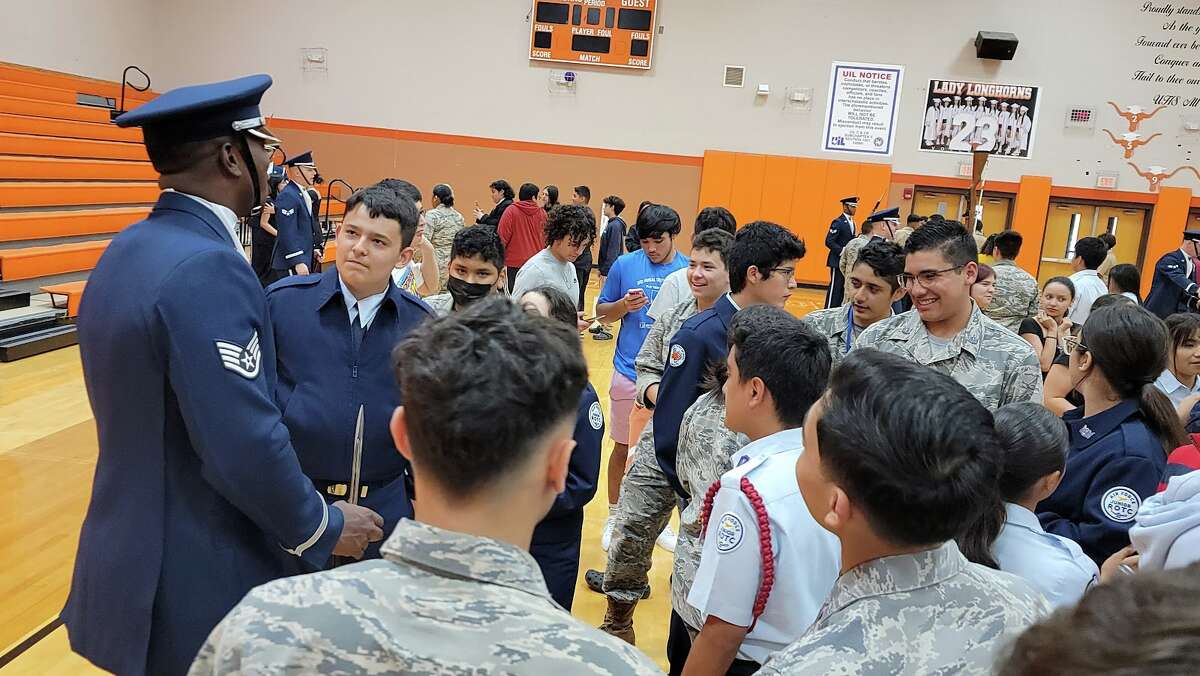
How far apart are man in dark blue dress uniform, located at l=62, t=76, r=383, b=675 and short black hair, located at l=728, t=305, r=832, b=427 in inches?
42.4

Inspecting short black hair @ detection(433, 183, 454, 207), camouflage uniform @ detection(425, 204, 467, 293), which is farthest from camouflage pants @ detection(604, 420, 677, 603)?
short black hair @ detection(433, 183, 454, 207)

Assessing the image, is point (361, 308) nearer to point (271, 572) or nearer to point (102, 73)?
point (271, 572)

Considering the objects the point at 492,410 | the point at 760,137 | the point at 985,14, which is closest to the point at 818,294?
the point at 760,137

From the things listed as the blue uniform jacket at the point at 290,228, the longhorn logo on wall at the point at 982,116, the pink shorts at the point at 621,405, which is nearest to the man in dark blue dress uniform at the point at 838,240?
the longhorn logo on wall at the point at 982,116

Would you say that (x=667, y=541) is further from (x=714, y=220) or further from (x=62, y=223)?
(x=62, y=223)

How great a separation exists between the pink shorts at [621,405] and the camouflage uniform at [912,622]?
3.39 metres

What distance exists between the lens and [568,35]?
1552 cm

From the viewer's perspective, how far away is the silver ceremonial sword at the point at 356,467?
6.86ft

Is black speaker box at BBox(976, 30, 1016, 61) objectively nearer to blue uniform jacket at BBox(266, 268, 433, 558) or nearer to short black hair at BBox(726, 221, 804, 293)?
short black hair at BBox(726, 221, 804, 293)

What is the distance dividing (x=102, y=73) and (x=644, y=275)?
1526 cm

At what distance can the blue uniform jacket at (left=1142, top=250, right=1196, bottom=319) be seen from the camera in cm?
785

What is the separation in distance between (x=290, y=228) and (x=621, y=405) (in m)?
4.33

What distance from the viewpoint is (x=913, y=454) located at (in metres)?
1.20

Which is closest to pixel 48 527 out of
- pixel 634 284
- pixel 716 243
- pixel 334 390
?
pixel 334 390
